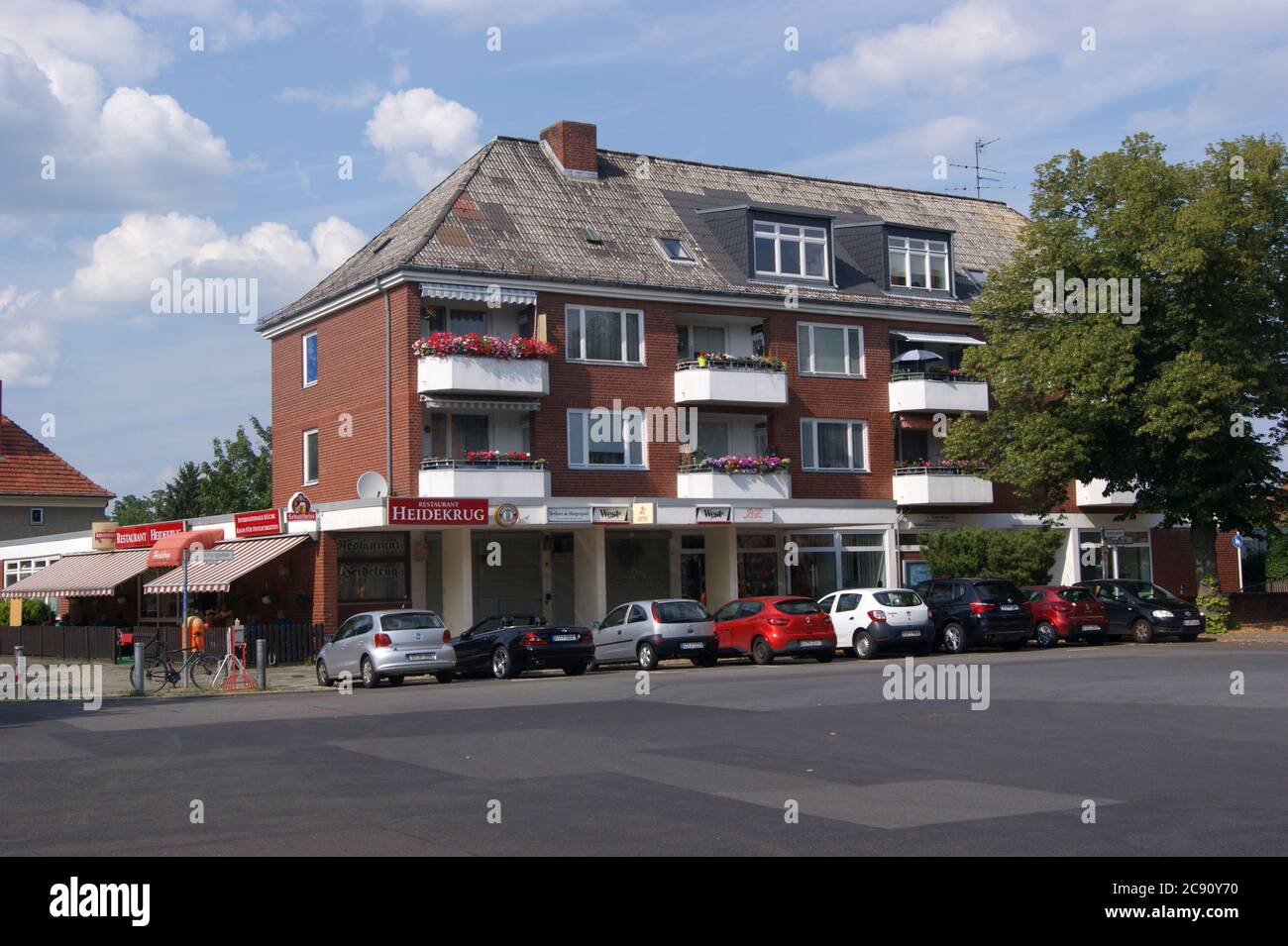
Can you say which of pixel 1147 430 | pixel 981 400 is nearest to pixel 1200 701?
pixel 1147 430

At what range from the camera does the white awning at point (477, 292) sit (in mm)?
37812

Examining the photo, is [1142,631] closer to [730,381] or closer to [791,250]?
[730,381]

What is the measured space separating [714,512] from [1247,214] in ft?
52.1

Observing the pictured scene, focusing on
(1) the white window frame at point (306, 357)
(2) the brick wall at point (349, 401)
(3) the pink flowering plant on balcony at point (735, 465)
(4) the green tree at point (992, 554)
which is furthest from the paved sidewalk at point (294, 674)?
(1) the white window frame at point (306, 357)

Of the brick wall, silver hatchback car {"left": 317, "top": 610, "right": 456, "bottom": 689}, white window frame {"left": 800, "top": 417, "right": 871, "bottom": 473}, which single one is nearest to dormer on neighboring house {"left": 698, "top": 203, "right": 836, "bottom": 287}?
white window frame {"left": 800, "top": 417, "right": 871, "bottom": 473}

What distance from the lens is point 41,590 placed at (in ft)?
142

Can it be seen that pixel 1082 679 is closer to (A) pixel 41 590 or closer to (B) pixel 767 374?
(B) pixel 767 374

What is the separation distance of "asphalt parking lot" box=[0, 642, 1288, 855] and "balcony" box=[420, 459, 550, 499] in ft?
47.8

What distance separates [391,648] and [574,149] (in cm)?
2264

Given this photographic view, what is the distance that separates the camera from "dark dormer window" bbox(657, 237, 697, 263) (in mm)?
43500

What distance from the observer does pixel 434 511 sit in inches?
1404

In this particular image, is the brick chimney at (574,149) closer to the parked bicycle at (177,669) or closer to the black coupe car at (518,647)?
the black coupe car at (518,647)

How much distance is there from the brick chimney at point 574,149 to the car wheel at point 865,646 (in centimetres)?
1960

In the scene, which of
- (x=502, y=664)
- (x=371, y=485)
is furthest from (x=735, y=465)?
(x=502, y=664)
